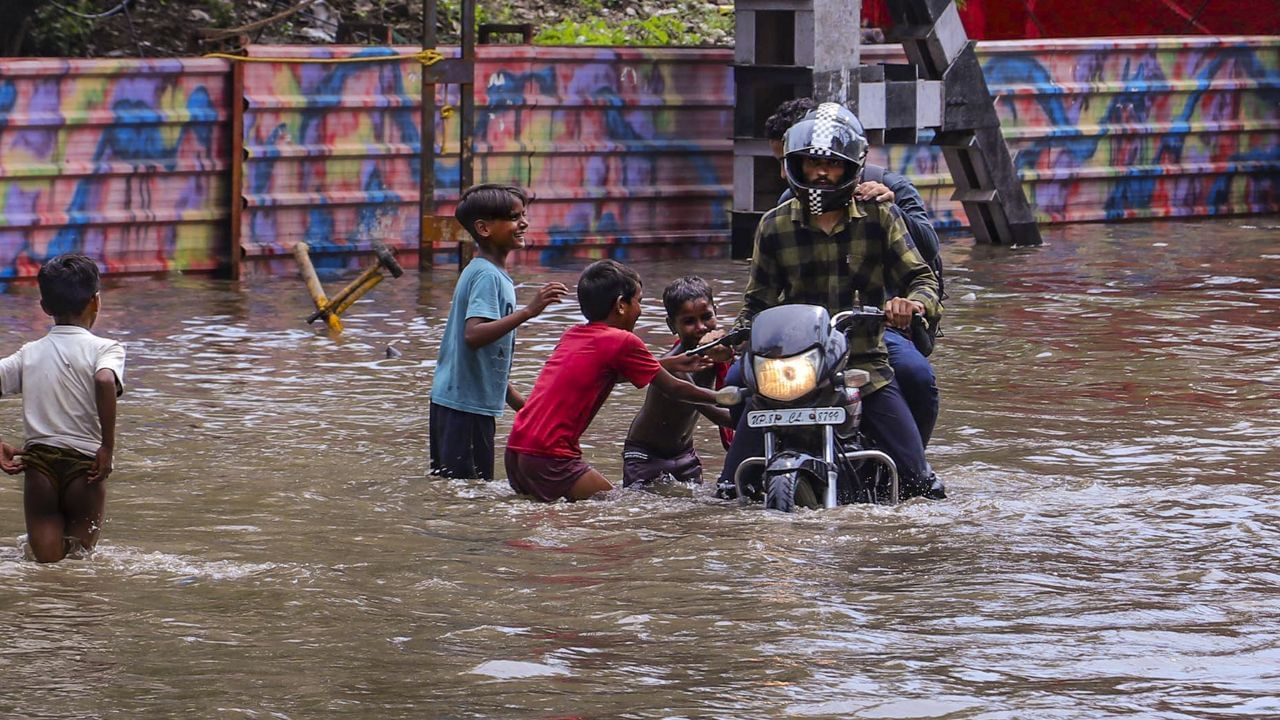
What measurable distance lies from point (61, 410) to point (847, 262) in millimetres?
2923

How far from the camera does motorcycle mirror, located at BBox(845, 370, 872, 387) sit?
22.8 feet

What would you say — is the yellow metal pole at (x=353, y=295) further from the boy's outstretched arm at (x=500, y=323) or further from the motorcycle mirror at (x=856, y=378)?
the motorcycle mirror at (x=856, y=378)

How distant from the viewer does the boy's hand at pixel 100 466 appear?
6395mm

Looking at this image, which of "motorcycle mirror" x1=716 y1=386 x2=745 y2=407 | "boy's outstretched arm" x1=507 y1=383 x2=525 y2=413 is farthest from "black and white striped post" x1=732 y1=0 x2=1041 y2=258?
"motorcycle mirror" x1=716 y1=386 x2=745 y2=407

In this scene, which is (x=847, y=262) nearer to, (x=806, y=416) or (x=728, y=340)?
(x=728, y=340)

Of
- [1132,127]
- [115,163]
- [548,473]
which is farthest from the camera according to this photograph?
[1132,127]

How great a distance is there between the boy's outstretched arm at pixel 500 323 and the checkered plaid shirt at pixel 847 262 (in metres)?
0.72

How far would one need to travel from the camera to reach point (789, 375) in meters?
6.81

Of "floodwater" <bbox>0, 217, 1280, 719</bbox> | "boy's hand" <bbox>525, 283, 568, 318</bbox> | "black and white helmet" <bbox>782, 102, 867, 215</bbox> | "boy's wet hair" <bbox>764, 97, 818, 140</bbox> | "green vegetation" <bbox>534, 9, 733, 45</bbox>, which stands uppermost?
"green vegetation" <bbox>534, 9, 733, 45</bbox>

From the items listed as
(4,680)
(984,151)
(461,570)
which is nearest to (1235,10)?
(984,151)

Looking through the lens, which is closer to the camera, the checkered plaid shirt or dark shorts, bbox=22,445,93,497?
dark shorts, bbox=22,445,93,497

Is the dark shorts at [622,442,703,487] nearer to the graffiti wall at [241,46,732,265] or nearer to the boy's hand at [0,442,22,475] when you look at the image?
the boy's hand at [0,442,22,475]

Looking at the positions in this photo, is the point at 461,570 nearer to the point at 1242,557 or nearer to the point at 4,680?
the point at 4,680

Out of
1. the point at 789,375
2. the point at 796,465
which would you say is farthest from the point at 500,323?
the point at 796,465
